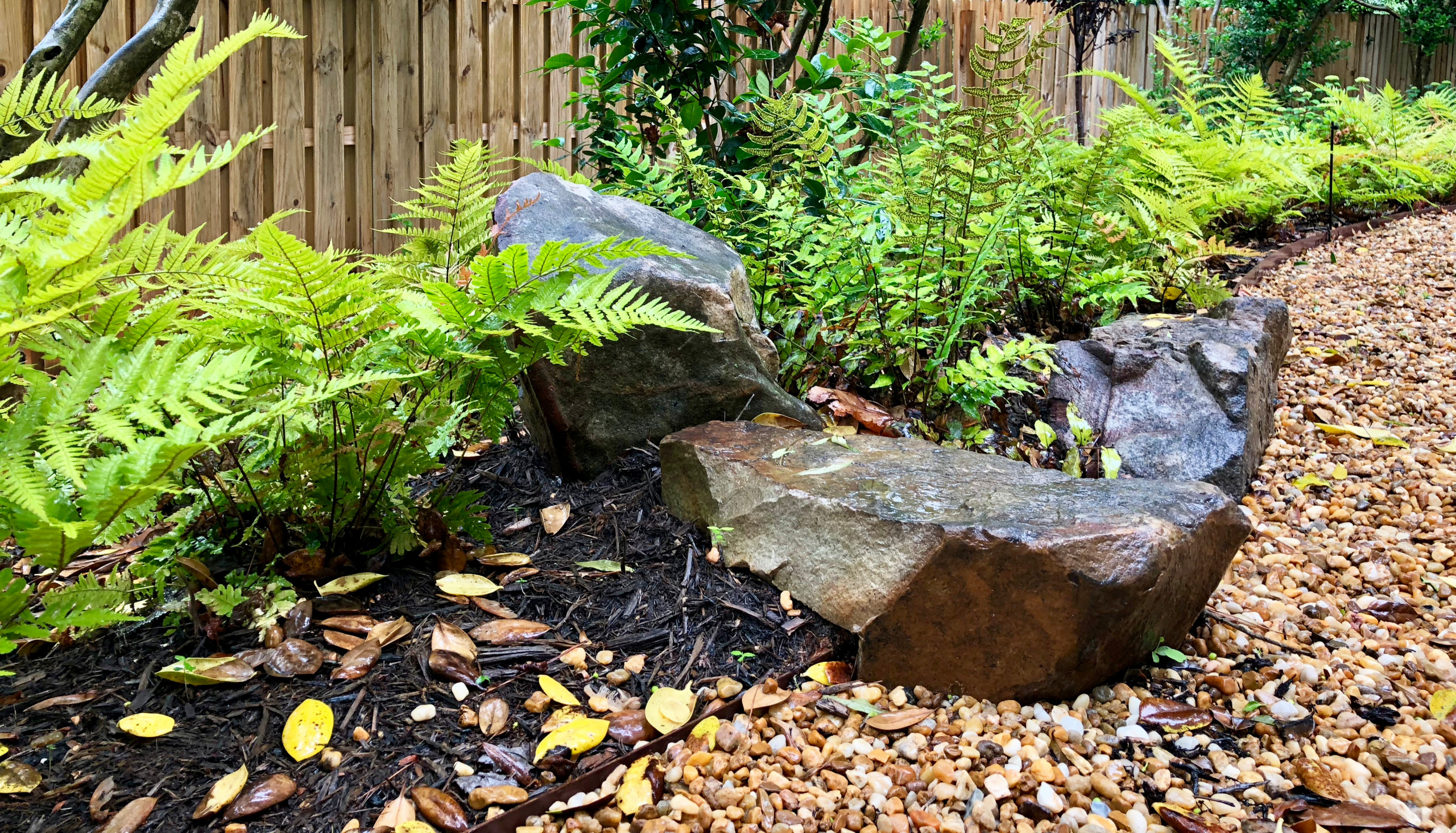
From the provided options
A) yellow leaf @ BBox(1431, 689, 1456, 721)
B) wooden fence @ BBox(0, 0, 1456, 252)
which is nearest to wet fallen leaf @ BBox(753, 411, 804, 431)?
yellow leaf @ BBox(1431, 689, 1456, 721)

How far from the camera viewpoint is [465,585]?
2195 mm

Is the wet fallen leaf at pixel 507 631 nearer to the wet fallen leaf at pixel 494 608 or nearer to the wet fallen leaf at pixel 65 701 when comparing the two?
the wet fallen leaf at pixel 494 608

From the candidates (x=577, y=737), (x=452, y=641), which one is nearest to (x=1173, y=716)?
(x=577, y=737)

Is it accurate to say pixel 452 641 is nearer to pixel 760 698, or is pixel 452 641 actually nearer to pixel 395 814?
pixel 395 814

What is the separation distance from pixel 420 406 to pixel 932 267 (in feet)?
6.49

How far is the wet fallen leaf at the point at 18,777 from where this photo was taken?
60.9 inches

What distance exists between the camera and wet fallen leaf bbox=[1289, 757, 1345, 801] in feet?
6.04

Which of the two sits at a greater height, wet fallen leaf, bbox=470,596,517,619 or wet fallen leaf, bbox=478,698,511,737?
wet fallen leaf, bbox=470,596,517,619

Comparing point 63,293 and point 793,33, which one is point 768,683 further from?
point 793,33

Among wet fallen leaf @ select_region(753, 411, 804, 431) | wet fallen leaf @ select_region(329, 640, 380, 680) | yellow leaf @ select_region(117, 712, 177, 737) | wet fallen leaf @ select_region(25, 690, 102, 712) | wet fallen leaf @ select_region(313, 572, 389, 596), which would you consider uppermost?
wet fallen leaf @ select_region(753, 411, 804, 431)

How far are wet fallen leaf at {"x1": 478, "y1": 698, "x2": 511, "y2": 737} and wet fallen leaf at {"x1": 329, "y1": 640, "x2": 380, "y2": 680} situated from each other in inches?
9.0

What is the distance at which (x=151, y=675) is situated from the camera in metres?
1.83

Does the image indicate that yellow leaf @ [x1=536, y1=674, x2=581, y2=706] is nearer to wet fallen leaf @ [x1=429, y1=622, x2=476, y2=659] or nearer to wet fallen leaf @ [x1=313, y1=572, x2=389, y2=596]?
wet fallen leaf @ [x1=429, y1=622, x2=476, y2=659]

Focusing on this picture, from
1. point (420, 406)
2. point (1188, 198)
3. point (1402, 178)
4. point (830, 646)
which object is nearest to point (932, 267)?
point (1188, 198)
